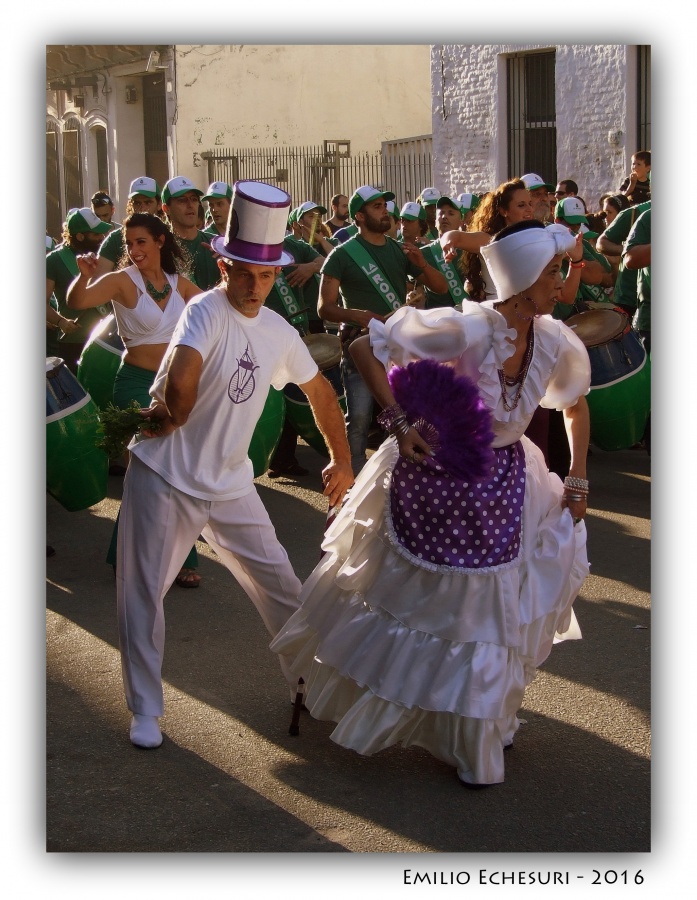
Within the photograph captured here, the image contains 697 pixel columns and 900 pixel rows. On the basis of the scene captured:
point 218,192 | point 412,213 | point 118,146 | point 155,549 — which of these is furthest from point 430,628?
point 118,146

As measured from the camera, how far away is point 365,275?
8016 mm

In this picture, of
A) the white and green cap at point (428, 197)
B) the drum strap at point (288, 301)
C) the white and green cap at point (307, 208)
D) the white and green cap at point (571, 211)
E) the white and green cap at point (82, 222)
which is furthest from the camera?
the white and green cap at point (307, 208)

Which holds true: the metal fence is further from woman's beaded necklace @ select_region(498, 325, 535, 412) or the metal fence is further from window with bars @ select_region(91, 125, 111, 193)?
woman's beaded necklace @ select_region(498, 325, 535, 412)

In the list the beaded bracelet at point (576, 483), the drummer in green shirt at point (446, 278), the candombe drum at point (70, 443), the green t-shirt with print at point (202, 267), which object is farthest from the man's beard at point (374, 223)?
the beaded bracelet at point (576, 483)

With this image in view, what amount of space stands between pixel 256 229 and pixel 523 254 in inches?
36.0

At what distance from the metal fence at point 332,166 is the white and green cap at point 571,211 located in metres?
1.64

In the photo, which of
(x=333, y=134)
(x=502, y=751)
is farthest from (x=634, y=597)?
(x=333, y=134)

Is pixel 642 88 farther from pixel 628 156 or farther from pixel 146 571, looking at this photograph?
pixel 628 156

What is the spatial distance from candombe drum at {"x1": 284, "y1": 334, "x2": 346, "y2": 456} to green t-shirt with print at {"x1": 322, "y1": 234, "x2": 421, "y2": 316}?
721mm

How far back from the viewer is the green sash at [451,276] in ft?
28.0

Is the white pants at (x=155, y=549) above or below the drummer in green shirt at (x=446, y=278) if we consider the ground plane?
below

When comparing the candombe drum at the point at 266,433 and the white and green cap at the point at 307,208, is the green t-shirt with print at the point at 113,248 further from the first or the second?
the white and green cap at the point at 307,208

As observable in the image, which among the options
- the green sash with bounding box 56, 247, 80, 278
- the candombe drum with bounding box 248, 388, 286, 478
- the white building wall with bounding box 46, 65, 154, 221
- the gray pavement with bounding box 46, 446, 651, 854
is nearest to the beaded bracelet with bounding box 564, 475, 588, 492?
the gray pavement with bounding box 46, 446, 651, 854

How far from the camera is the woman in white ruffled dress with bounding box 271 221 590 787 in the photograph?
4.11 meters
